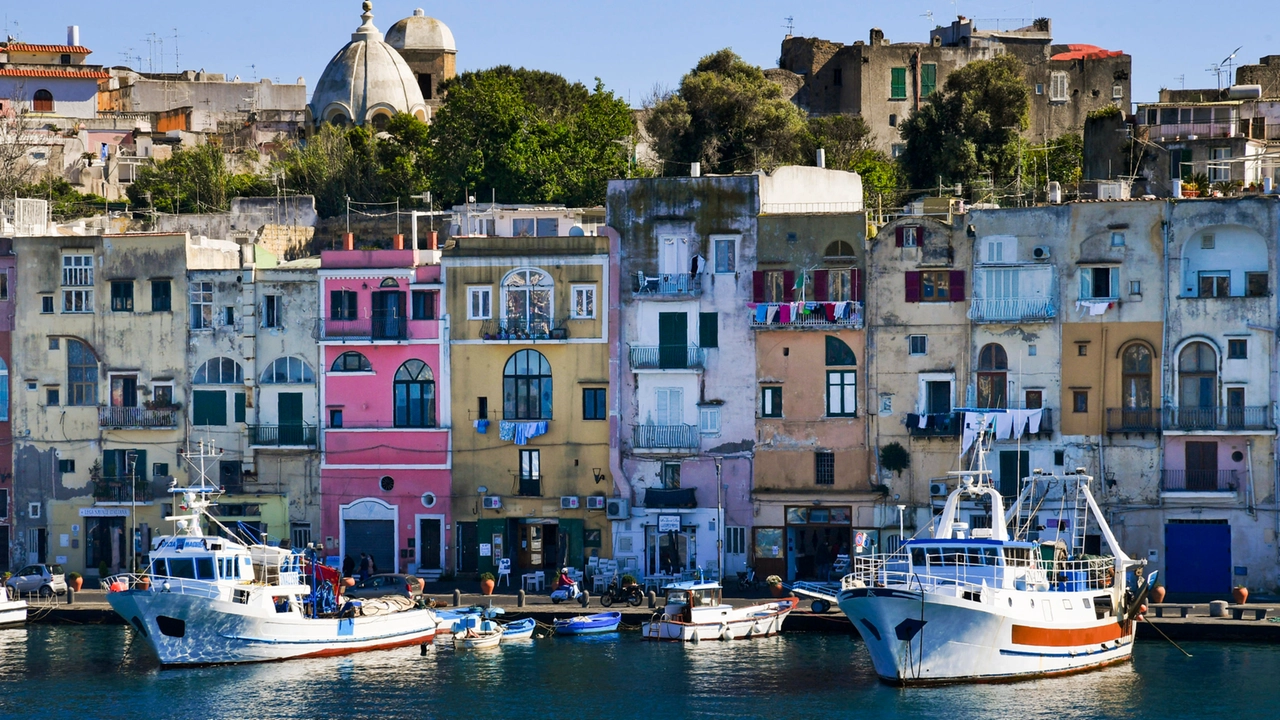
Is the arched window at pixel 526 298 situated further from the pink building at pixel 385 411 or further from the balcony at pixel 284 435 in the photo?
the balcony at pixel 284 435

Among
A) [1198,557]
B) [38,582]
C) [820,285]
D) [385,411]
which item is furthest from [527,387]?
[1198,557]

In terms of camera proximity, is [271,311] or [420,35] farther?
[420,35]

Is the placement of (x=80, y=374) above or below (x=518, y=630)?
above

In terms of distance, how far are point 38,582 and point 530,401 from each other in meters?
18.5

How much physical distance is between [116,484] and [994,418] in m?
32.2

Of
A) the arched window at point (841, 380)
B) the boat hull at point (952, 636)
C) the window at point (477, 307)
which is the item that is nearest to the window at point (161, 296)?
the window at point (477, 307)

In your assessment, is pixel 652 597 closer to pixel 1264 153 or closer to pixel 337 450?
pixel 337 450

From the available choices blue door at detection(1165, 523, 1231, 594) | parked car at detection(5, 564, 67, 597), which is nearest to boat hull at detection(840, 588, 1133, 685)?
blue door at detection(1165, 523, 1231, 594)

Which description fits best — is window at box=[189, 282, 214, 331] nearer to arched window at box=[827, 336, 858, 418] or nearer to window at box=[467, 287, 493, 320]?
window at box=[467, 287, 493, 320]

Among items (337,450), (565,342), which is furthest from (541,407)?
(337,450)

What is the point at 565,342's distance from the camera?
75.4 metres

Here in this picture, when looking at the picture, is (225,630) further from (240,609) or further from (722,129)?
(722,129)

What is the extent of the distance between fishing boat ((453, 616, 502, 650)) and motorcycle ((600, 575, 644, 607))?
15.2 ft

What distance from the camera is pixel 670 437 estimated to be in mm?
74500
